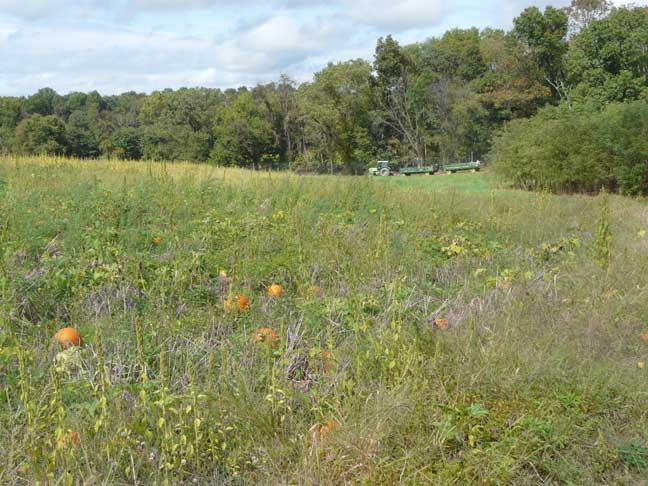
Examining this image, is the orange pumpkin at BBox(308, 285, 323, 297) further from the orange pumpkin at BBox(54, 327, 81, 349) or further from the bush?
the bush

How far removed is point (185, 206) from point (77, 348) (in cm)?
358

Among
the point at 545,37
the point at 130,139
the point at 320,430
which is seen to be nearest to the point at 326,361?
the point at 320,430

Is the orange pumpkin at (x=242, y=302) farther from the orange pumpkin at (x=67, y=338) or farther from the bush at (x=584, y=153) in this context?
the bush at (x=584, y=153)

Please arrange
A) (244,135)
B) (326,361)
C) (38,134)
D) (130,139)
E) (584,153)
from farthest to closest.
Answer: (130,139) < (244,135) < (38,134) < (584,153) < (326,361)

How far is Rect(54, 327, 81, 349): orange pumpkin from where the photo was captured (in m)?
3.34

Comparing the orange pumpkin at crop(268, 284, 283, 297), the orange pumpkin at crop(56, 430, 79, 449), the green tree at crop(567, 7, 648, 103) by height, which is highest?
the green tree at crop(567, 7, 648, 103)

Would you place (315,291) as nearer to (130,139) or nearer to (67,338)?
(67,338)

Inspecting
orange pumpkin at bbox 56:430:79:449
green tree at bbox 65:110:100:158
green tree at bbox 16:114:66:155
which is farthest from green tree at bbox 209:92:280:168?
orange pumpkin at bbox 56:430:79:449

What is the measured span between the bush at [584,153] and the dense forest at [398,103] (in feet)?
28.7

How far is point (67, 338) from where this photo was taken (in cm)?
335

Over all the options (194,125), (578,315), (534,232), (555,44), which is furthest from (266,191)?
(194,125)

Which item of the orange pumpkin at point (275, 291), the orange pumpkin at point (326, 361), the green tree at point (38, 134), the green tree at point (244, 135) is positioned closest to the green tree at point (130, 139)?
the green tree at point (244, 135)

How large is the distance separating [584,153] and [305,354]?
14571mm

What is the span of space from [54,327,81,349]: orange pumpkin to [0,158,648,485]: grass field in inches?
2.0
